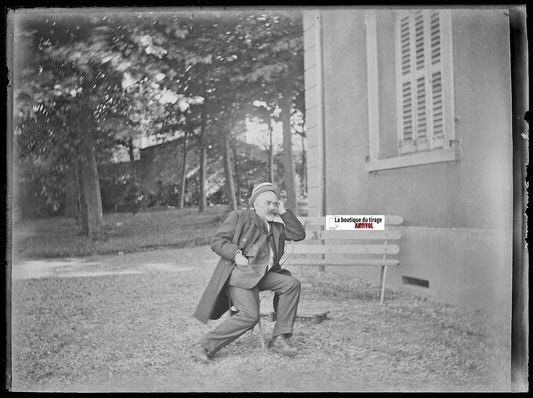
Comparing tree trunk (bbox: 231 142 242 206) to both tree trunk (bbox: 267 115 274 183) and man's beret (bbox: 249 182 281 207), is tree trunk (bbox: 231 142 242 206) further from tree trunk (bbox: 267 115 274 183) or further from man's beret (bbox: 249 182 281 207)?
tree trunk (bbox: 267 115 274 183)

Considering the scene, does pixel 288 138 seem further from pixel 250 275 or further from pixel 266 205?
pixel 250 275

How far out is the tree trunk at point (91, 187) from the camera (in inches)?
170

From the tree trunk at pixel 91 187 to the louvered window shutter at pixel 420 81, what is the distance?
2.13 m

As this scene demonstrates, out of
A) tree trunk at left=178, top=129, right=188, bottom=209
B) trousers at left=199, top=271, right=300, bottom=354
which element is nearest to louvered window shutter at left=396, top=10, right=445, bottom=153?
trousers at left=199, top=271, right=300, bottom=354

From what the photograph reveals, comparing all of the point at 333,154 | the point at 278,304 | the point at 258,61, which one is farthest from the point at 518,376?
the point at 258,61

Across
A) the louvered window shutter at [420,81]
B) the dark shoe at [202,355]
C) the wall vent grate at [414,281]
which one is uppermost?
the louvered window shutter at [420,81]

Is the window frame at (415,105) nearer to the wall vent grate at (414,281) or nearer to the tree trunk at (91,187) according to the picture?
the wall vent grate at (414,281)

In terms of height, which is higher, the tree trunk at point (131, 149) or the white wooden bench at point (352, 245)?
the tree trunk at point (131, 149)

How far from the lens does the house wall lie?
4133 millimetres

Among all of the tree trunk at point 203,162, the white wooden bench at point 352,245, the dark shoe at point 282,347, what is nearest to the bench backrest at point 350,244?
the white wooden bench at point 352,245

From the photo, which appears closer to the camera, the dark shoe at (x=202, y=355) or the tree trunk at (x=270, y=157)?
the dark shoe at (x=202, y=355)

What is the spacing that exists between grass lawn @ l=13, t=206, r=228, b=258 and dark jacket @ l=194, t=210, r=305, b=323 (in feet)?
0.62

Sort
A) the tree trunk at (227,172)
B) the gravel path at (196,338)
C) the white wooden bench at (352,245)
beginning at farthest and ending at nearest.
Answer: the white wooden bench at (352,245), the tree trunk at (227,172), the gravel path at (196,338)
